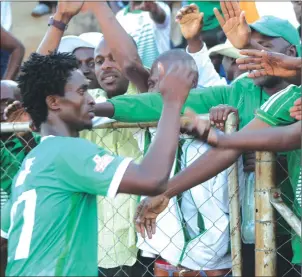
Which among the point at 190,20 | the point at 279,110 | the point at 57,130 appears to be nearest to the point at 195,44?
the point at 190,20

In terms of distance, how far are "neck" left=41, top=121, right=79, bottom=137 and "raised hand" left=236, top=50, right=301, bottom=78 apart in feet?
3.16

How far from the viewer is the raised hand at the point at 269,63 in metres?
4.16

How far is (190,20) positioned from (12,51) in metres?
1.94

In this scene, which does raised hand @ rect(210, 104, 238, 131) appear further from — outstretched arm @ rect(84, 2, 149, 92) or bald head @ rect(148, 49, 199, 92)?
outstretched arm @ rect(84, 2, 149, 92)

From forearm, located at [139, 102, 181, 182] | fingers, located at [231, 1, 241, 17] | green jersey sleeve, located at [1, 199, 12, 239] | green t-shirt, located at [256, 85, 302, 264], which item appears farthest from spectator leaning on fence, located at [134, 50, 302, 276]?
green jersey sleeve, located at [1, 199, 12, 239]

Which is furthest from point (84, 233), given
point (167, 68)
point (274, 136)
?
point (274, 136)

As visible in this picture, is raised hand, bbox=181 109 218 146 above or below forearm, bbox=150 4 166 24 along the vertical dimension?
below

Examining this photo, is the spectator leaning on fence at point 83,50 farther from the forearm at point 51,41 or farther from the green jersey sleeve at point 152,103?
the green jersey sleeve at point 152,103

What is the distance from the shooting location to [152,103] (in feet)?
15.8

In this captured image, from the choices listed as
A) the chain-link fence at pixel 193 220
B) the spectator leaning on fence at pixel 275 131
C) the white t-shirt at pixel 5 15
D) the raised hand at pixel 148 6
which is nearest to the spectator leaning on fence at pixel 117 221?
the chain-link fence at pixel 193 220

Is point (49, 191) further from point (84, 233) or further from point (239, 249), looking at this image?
point (239, 249)

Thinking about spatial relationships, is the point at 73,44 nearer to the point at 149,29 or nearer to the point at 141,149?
the point at 149,29

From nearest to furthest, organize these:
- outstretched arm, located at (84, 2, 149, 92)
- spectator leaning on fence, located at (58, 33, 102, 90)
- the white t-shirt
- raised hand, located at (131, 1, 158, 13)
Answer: outstretched arm, located at (84, 2, 149, 92), spectator leaning on fence, located at (58, 33, 102, 90), raised hand, located at (131, 1, 158, 13), the white t-shirt

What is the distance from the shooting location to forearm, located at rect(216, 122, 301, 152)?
4062 millimetres
